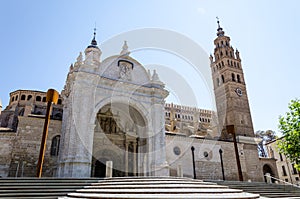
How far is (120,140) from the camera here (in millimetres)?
19672

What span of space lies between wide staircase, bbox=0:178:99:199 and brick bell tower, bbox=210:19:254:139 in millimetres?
31833

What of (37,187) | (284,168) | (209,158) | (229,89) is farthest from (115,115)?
(284,168)

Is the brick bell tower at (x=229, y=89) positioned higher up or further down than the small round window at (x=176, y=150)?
higher up

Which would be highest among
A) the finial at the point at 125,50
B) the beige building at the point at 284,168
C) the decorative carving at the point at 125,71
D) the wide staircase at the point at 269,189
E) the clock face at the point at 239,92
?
the clock face at the point at 239,92

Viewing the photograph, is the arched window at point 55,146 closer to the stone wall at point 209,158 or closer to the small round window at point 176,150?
the stone wall at point 209,158

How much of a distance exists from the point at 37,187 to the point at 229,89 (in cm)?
3788

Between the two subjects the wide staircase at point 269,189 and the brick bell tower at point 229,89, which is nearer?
the wide staircase at point 269,189

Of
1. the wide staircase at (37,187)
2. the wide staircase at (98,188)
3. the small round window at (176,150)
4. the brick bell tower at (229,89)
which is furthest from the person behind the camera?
the brick bell tower at (229,89)

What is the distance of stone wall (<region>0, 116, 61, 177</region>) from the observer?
1562cm

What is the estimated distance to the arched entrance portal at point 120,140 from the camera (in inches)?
726

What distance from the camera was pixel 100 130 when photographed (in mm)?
19188

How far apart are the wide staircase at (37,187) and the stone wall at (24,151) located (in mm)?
7768

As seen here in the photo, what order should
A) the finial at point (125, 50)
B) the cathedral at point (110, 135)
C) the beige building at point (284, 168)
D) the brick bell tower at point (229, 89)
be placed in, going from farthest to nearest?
the brick bell tower at point (229, 89) → the beige building at point (284, 168) → the finial at point (125, 50) → the cathedral at point (110, 135)

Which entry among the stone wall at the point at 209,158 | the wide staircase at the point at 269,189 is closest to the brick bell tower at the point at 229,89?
the stone wall at the point at 209,158
